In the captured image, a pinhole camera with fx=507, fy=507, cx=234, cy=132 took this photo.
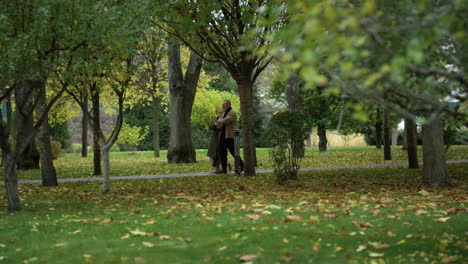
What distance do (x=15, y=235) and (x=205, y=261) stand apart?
289 cm

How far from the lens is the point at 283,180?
→ 11.9m

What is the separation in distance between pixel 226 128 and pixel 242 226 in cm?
837

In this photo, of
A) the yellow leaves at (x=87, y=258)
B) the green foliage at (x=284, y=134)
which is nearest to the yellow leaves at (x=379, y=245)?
the yellow leaves at (x=87, y=258)

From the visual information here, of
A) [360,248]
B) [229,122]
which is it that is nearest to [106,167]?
[229,122]

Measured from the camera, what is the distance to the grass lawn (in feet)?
17.3


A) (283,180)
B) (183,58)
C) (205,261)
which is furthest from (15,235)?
(183,58)

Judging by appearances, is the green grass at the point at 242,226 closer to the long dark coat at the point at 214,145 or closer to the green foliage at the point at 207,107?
the long dark coat at the point at 214,145

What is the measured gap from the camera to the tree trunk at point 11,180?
326 inches

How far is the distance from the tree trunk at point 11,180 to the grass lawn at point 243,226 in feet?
0.71

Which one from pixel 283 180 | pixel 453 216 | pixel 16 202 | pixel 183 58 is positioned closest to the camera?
pixel 453 216

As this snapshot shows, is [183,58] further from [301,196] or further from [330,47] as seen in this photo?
[330,47]

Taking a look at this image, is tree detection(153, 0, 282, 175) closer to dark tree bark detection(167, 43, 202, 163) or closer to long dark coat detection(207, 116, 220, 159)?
long dark coat detection(207, 116, 220, 159)

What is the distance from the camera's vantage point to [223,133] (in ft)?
49.1

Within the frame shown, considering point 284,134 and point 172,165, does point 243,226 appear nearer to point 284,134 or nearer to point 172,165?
point 284,134
